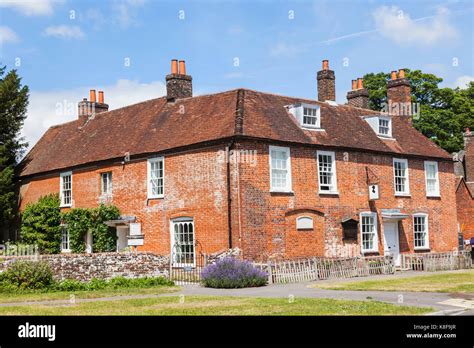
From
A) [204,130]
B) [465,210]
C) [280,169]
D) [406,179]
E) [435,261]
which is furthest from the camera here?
[465,210]

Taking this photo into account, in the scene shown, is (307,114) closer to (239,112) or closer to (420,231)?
(239,112)

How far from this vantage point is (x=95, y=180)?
3400 centimetres

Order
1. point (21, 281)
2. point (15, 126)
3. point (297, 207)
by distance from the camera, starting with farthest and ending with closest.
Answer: point (15, 126), point (297, 207), point (21, 281)

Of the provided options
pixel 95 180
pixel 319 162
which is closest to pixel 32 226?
pixel 95 180

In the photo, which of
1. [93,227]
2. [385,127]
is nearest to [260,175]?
[93,227]

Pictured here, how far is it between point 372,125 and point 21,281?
20.5 meters

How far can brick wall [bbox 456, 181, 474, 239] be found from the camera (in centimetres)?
4366

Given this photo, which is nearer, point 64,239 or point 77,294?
point 77,294

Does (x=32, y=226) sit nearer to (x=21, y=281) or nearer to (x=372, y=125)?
(x=21, y=281)

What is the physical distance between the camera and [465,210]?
1724 inches

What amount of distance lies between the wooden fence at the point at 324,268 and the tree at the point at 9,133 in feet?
60.8

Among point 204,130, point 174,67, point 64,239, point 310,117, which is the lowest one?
point 64,239

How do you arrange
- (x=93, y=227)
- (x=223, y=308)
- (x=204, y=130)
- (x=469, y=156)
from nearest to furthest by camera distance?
(x=223, y=308)
(x=204, y=130)
(x=93, y=227)
(x=469, y=156)

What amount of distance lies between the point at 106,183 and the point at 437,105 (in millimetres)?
34927
